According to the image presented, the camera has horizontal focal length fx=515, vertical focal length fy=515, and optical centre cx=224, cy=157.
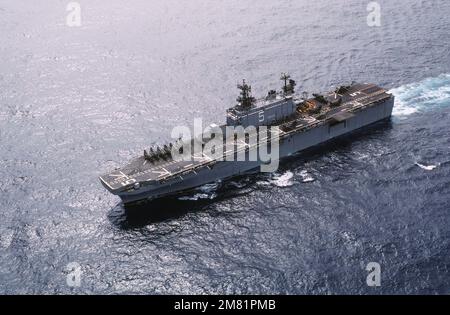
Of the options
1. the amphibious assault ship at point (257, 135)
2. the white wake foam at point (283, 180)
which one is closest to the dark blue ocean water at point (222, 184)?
the white wake foam at point (283, 180)

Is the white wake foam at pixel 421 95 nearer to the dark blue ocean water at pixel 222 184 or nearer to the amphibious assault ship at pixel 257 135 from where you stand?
the dark blue ocean water at pixel 222 184

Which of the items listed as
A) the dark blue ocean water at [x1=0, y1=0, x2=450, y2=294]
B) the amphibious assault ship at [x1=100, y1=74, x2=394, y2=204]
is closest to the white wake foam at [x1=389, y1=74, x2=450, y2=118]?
the dark blue ocean water at [x1=0, y1=0, x2=450, y2=294]

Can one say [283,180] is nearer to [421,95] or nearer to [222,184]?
[222,184]

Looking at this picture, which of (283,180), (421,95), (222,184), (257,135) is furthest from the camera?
(421,95)

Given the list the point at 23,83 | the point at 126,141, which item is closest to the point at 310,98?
the point at 126,141

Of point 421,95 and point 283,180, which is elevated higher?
point 421,95

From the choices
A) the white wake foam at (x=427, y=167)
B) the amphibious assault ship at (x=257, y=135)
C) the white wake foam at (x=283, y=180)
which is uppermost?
the amphibious assault ship at (x=257, y=135)

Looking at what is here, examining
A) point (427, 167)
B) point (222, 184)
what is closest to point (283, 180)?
point (222, 184)

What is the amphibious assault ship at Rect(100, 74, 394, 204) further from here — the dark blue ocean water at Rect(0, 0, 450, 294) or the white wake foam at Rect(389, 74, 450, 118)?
the white wake foam at Rect(389, 74, 450, 118)
